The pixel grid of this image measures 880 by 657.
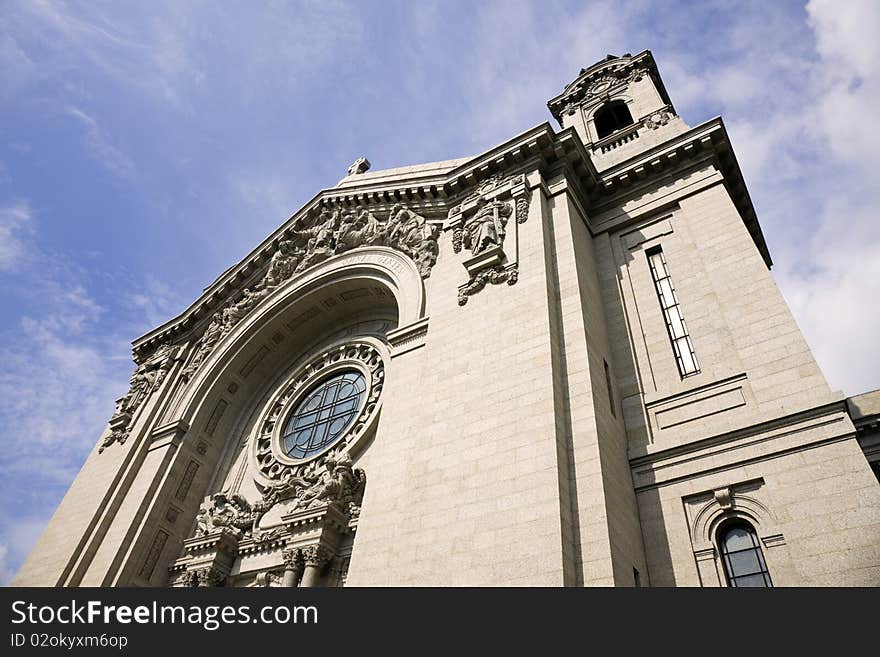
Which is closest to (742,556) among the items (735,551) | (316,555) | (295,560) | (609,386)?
(735,551)

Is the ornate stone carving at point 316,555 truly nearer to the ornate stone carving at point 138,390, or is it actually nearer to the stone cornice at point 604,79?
the ornate stone carving at point 138,390

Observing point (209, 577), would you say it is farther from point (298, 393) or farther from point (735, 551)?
point (735, 551)

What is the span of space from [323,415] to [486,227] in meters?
8.10

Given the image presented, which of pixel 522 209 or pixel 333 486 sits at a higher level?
pixel 522 209

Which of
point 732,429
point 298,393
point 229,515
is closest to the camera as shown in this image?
point 732,429

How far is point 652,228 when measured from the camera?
627 inches

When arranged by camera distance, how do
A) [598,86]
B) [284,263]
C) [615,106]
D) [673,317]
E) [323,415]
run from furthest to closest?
[598,86], [615,106], [284,263], [323,415], [673,317]

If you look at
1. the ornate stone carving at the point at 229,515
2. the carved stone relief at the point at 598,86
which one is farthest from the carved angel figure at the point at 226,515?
the carved stone relief at the point at 598,86

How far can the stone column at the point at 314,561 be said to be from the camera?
14.1m

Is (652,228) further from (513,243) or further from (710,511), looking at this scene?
(710,511)

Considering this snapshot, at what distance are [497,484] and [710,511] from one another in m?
3.72

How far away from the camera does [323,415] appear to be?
19094 mm

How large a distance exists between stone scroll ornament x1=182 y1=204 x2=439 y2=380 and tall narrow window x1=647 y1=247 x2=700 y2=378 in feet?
20.0

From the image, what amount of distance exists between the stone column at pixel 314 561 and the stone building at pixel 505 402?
6 cm
